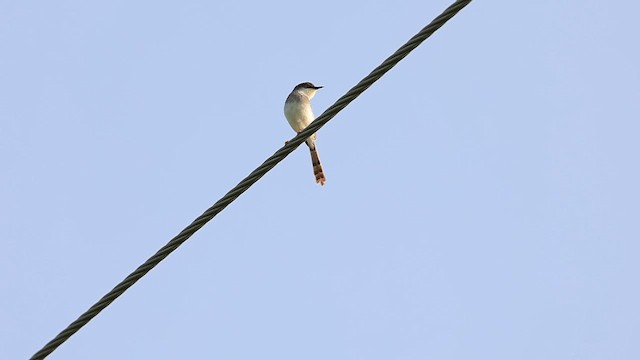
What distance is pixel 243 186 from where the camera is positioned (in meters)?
5.88

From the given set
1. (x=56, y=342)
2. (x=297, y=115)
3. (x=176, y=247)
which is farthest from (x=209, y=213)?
(x=297, y=115)

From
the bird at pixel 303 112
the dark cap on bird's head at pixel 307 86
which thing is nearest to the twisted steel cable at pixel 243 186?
the bird at pixel 303 112

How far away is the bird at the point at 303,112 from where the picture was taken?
13.9 metres

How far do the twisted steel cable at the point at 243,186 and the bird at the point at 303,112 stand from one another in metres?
7.59

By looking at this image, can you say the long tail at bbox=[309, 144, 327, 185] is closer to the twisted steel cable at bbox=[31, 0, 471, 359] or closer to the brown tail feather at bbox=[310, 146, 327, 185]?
the brown tail feather at bbox=[310, 146, 327, 185]

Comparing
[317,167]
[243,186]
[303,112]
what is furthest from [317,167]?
[243,186]

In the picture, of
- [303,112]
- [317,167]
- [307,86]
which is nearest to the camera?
[303,112]

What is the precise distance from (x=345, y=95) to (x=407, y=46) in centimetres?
47

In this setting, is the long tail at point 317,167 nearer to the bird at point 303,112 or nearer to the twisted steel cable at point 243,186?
the bird at point 303,112

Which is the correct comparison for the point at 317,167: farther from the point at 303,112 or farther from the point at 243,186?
the point at 243,186

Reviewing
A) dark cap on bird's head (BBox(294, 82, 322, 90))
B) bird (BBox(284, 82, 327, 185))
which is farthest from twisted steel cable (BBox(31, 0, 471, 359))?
dark cap on bird's head (BBox(294, 82, 322, 90))

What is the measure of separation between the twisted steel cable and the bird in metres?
7.59

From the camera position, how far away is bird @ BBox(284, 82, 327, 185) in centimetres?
1386

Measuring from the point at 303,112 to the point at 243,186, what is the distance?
8.02m
